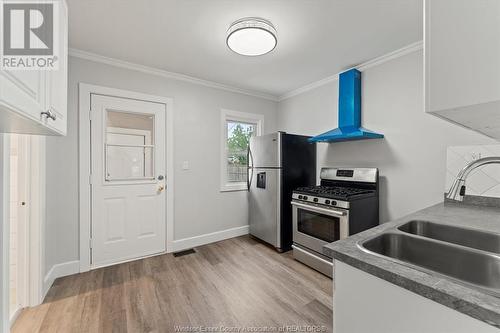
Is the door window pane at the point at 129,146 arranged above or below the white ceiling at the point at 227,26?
below

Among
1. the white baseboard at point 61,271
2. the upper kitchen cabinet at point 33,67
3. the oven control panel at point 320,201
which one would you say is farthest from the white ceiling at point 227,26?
the white baseboard at point 61,271

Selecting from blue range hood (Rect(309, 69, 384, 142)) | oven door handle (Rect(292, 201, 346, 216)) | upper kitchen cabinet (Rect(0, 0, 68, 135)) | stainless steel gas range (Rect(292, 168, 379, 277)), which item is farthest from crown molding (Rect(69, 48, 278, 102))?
oven door handle (Rect(292, 201, 346, 216))

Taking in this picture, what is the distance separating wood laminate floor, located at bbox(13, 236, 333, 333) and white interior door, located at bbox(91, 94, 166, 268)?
250 millimetres

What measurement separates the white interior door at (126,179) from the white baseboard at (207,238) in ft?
0.71

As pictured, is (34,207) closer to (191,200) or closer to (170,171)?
(170,171)

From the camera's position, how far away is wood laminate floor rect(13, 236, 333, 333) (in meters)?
1.67

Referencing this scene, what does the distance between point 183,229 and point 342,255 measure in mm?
2656

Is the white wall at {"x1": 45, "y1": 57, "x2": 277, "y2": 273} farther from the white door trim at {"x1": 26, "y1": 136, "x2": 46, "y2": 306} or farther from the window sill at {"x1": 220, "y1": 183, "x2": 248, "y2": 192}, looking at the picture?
the white door trim at {"x1": 26, "y1": 136, "x2": 46, "y2": 306}

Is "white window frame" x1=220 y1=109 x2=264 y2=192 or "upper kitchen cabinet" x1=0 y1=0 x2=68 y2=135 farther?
"white window frame" x1=220 y1=109 x2=264 y2=192

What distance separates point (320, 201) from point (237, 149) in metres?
1.79

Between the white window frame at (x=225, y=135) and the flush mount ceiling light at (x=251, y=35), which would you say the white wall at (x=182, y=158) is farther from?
the flush mount ceiling light at (x=251, y=35)

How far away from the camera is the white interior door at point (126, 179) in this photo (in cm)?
253

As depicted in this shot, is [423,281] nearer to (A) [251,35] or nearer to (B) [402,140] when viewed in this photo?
(A) [251,35]

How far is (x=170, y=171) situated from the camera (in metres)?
2.96
